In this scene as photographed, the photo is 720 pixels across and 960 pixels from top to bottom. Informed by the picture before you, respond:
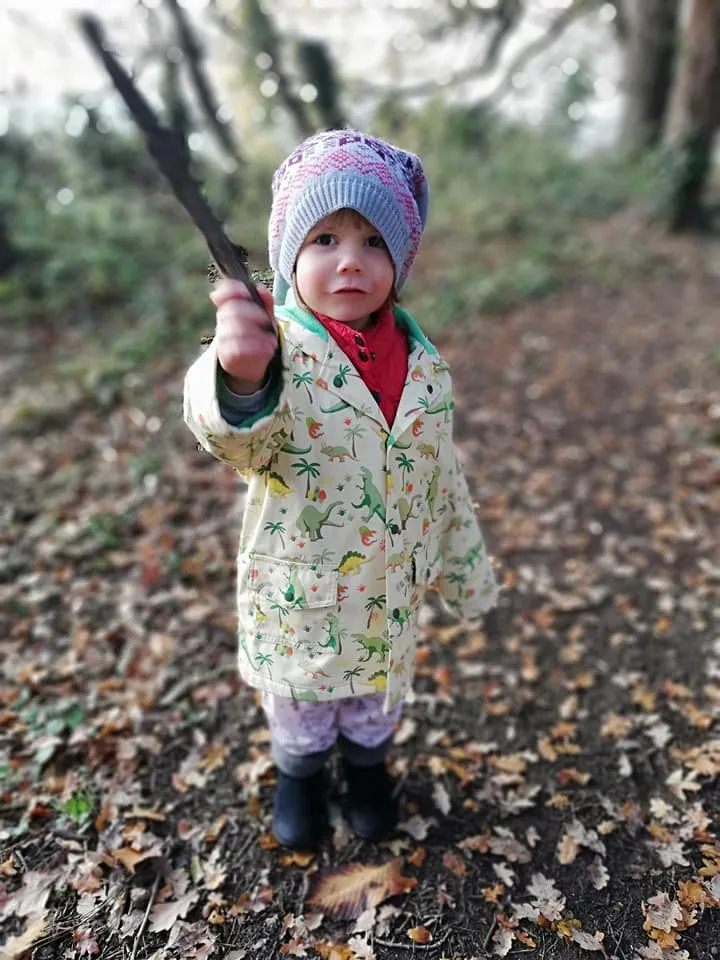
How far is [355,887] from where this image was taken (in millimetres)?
2562

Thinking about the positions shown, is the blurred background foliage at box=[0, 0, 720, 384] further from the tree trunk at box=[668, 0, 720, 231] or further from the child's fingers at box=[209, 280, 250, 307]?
the child's fingers at box=[209, 280, 250, 307]

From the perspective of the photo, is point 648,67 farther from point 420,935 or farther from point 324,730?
point 420,935

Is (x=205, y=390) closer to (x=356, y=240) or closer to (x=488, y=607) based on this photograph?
(x=356, y=240)

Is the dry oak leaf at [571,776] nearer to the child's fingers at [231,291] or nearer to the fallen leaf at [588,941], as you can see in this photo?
the fallen leaf at [588,941]

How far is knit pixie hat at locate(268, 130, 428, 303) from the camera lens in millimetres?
1798

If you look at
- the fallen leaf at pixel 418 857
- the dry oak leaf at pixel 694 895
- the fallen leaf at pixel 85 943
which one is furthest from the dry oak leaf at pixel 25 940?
the dry oak leaf at pixel 694 895

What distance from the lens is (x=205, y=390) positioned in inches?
62.3

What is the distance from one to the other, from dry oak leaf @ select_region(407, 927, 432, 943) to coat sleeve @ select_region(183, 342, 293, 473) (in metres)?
1.76

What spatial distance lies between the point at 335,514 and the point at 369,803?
4.51 ft

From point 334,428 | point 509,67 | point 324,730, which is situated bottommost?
point 324,730

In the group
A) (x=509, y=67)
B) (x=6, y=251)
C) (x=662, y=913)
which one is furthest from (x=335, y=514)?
(x=509, y=67)

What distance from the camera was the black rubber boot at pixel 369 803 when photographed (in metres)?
2.69

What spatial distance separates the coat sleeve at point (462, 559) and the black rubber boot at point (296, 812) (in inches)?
33.8

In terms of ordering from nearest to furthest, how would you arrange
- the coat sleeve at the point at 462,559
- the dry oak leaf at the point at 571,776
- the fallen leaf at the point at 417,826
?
the coat sleeve at the point at 462,559
the fallen leaf at the point at 417,826
the dry oak leaf at the point at 571,776
